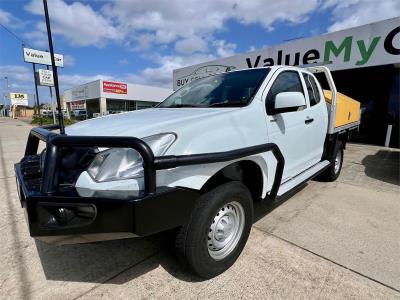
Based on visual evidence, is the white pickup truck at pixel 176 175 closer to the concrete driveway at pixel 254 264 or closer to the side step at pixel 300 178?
the side step at pixel 300 178

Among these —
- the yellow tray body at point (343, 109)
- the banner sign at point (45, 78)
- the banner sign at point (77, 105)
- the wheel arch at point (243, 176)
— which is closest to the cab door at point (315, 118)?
the yellow tray body at point (343, 109)

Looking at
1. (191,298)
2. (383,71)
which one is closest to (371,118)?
(383,71)

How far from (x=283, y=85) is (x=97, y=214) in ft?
8.43

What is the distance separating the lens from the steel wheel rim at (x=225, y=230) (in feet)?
7.39

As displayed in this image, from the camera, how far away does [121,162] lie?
70.5 inches

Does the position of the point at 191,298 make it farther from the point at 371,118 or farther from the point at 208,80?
the point at 371,118

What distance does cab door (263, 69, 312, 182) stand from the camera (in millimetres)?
2741

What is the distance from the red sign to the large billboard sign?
26921 mm

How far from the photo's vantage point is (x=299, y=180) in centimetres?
336

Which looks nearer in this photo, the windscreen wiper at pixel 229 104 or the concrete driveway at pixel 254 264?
the concrete driveway at pixel 254 264

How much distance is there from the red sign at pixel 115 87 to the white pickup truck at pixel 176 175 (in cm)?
3548

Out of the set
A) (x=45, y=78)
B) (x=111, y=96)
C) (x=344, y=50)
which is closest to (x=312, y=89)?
(x=344, y=50)

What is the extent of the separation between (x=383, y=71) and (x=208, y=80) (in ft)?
33.1

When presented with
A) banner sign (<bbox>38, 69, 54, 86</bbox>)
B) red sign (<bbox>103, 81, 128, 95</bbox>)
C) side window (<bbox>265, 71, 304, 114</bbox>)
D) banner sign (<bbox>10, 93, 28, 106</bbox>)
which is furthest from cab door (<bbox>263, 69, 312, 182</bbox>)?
banner sign (<bbox>10, 93, 28, 106</bbox>)
